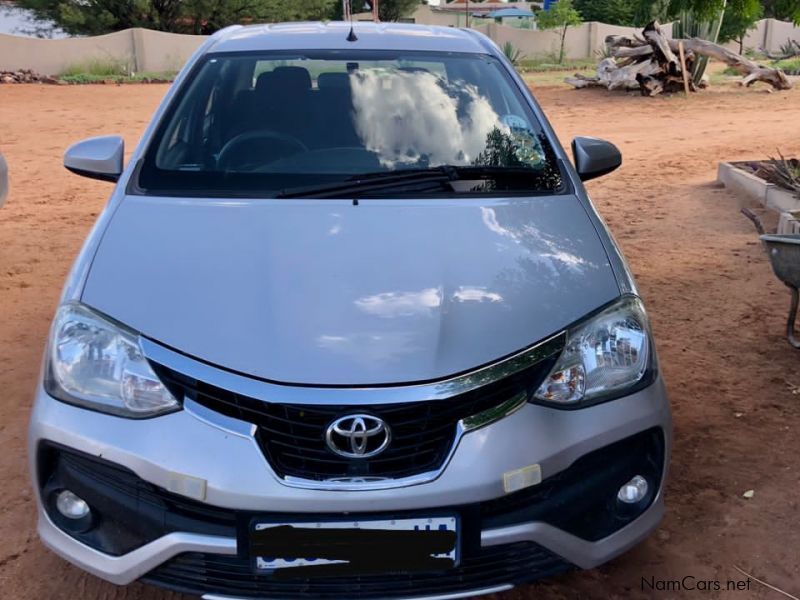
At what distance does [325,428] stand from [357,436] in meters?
0.08

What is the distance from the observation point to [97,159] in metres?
3.27

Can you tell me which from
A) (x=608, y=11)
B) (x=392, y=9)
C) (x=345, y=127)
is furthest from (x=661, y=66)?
(x=608, y=11)

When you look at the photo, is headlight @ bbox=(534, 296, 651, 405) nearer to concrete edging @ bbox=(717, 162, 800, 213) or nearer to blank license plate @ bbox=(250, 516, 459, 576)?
blank license plate @ bbox=(250, 516, 459, 576)

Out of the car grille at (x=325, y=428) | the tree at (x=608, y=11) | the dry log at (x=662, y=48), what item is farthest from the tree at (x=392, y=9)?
the car grille at (x=325, y=428)

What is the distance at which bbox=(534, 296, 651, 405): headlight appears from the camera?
7.18ft

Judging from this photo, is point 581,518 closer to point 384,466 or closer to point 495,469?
point 495,469

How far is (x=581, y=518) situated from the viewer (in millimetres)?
2168

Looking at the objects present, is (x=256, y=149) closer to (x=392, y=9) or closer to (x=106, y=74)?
(x=106, y=74)

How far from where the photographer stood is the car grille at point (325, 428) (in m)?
2.01

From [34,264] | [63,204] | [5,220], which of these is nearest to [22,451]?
[34,264]

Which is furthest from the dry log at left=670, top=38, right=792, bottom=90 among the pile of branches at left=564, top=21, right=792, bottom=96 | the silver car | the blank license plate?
the blank license plate

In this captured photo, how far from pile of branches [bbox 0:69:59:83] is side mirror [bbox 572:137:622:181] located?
22380mm

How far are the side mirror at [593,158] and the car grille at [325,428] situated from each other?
5.59ft

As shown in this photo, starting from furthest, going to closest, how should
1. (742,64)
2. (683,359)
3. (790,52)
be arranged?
(790,52) < (742,64) < (683,359)
